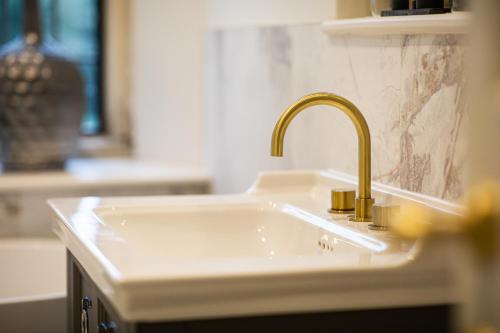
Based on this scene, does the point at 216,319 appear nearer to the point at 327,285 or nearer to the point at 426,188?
the point at 327,285

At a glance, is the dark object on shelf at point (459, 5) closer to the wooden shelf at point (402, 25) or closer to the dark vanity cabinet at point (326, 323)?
the wooden shelf at point (402, 25)

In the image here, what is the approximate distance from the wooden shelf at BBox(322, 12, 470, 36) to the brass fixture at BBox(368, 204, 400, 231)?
278 mm

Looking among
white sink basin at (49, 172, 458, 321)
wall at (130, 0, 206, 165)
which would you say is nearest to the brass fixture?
white sink basin at (49, 172, 458, 321)

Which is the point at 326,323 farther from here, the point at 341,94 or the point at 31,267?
the point at 31,267

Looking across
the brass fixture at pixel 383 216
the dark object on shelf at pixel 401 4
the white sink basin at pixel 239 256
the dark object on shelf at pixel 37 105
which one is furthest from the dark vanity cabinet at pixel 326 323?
the dark object on shelf at pixel 37 105

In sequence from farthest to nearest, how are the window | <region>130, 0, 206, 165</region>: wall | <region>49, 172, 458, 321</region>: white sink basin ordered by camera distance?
the window → <region>130, 0, 206, 165</region>: wall → <region>49, 172, 458, 321</region>: white sink basin

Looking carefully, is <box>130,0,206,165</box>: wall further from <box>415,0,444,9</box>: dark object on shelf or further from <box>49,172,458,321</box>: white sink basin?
<box>415,0,444,9</box>: dark object on shelf

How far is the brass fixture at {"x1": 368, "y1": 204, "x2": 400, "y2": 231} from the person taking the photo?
142cm

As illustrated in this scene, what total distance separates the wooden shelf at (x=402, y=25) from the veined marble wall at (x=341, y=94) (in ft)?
0.08

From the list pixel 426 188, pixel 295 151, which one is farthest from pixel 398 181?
pixel 295 151

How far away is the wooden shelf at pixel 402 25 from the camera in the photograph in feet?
4.75

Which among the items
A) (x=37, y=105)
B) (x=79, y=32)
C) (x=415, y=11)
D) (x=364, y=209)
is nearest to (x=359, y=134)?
(x=364, y=209)

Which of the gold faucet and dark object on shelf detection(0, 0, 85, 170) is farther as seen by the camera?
dark object on shelf detection(0, 0, 85, 170)

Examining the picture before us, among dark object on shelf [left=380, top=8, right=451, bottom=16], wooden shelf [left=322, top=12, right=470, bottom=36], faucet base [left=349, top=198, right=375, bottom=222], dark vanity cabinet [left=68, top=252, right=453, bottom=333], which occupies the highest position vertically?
dark object on shelf [left=380, top=8, right=451, bottom=16]
